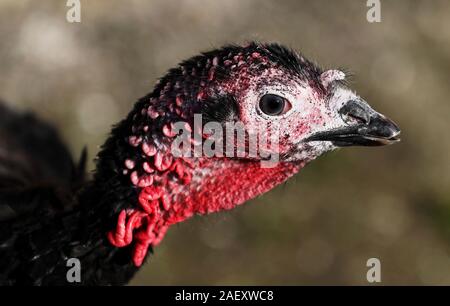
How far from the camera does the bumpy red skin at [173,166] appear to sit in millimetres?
3322

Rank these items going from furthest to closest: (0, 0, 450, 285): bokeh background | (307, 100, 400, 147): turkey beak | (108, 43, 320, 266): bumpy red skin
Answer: (0, 0, 450, 285): bokeh background → (307, 100, 400, 147): turkey beak → (108, 43, 320, 266): bumpy red skin

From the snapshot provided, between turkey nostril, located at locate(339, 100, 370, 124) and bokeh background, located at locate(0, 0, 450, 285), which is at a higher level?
bokeh background, located at locate(0, 0, 450, 285)

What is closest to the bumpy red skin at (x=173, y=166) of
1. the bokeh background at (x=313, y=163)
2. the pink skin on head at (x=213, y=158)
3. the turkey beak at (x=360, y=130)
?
the pink skin on head at (x=213, y=158)

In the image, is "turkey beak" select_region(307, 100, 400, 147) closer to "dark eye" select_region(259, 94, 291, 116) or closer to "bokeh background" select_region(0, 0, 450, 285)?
"dark eye" select_region(259, 94, 291, 116)

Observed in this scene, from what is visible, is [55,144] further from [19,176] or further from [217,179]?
[217,179]

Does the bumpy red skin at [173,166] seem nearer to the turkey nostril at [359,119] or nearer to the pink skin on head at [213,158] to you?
the pink skin on head at [213,158]

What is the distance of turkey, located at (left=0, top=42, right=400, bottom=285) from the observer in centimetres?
333

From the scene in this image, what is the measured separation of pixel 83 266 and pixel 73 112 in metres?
3.33

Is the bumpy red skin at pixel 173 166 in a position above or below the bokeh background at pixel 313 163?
below

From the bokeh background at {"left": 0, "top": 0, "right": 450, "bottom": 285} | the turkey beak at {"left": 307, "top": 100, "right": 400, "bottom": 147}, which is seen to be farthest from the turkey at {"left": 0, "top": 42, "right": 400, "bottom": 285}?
the bokeh background at {"left": 0, "top": 0, "right": 450, "bottom": 285}

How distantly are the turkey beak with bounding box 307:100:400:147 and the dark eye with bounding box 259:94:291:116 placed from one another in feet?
0.77

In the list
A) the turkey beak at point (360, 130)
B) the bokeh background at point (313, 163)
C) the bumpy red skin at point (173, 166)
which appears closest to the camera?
the bumpy red skin at point (173, 166)

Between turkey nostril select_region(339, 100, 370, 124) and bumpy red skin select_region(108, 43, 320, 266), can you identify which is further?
turkey nostril select_region(339, 100, 370, 124)

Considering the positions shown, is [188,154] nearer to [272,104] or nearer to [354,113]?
[272,104]
